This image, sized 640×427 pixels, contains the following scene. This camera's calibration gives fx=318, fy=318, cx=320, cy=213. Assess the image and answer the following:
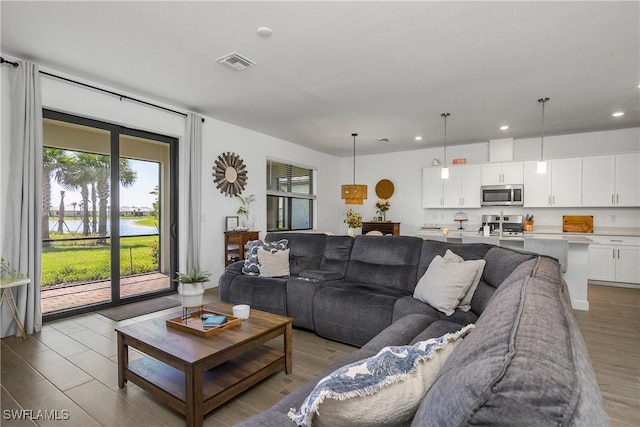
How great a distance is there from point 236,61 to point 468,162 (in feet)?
17.6

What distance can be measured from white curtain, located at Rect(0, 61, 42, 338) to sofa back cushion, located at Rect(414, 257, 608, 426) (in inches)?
153

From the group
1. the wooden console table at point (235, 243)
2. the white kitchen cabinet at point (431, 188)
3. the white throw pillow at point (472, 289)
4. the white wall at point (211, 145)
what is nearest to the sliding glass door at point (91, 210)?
the white wall at point (211, 145)

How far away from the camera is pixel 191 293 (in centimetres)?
224

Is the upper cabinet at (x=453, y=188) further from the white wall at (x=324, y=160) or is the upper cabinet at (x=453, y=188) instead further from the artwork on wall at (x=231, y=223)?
the artwork on wall at (x=231, y=223)

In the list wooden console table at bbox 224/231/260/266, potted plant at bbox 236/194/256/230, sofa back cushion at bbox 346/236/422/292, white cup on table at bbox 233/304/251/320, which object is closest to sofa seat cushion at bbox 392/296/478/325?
sofa back cushion at bbox 346/236/422/292

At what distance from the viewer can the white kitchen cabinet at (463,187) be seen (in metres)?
6.38

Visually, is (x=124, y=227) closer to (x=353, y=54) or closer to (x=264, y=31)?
(x=264, y=31)

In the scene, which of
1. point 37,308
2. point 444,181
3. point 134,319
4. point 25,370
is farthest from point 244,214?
point 444,181

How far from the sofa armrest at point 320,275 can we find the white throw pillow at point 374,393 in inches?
97.5

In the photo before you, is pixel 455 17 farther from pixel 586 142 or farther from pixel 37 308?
pixel 586 142

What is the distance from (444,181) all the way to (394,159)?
1370 millimetres

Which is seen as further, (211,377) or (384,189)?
(384,189)

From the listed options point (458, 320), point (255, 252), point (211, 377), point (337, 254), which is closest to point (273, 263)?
point (255, 252)

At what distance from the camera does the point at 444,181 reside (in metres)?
6.74
